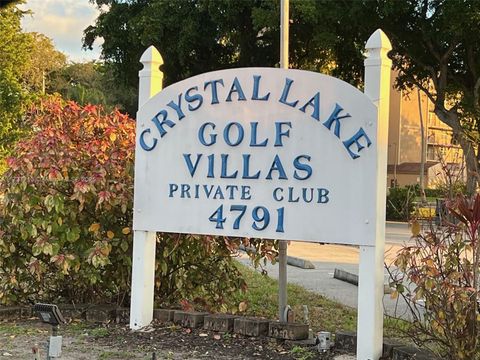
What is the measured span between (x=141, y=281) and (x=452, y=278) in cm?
260

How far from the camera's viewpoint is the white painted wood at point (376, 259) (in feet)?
14.5

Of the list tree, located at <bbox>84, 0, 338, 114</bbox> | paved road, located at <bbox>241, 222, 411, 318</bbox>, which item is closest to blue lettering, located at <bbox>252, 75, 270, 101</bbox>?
paved road, located at <bbox>241, 222, 411, 318</bbox>

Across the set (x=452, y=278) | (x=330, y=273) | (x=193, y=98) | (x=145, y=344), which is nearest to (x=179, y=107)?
(x=193, y=98)

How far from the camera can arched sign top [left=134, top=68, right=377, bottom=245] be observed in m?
4.57

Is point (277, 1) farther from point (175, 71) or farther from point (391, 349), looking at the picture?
point (391, 349)

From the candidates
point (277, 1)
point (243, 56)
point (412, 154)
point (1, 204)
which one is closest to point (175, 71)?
point (243, 56)

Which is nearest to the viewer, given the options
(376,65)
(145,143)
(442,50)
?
(376,65)

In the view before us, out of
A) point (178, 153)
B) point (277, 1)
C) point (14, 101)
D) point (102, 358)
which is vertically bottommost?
point (102, 358)

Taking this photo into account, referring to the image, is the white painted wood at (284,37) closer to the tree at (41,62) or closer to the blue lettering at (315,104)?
the blue lettering at (315,104)

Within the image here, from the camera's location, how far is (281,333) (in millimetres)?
4945

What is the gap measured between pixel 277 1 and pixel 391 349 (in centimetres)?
1707

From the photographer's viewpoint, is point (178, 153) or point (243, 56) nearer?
point (178, 153)

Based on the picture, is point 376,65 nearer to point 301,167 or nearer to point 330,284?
point 301,167

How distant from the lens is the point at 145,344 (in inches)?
195
